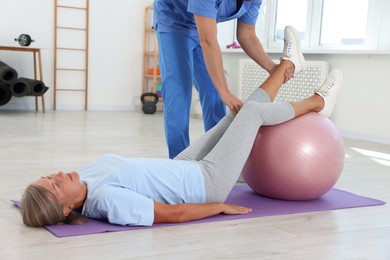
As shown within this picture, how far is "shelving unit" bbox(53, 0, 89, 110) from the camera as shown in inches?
261

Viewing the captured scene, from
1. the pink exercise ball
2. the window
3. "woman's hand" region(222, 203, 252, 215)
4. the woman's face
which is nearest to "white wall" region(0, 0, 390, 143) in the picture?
the window

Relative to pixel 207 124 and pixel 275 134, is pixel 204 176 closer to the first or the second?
pixel 275 134

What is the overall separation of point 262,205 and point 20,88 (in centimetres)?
417

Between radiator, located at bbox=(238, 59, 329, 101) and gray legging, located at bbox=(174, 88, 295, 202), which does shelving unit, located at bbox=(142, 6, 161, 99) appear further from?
gray legging, located at bbox=(174, 88, 295, 202)

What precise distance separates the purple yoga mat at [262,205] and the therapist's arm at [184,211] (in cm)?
2

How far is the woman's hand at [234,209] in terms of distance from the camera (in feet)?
7.47

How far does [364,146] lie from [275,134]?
2.37 metres

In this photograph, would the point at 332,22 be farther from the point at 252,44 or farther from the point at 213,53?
the point at 213,53

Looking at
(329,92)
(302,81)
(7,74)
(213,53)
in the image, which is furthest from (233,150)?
A: (7,74)

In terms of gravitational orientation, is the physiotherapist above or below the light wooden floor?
above

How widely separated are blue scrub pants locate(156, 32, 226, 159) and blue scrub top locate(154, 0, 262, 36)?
1.5 inches

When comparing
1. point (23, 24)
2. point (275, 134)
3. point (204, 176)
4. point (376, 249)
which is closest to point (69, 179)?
point (204, 176)

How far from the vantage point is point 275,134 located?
2.46 meters

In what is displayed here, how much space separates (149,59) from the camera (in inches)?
288
